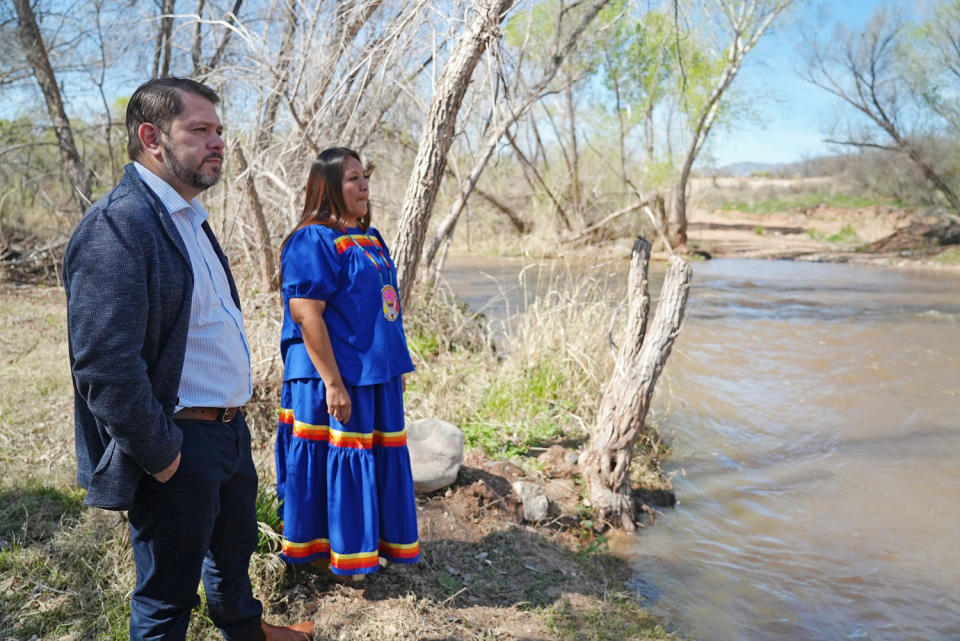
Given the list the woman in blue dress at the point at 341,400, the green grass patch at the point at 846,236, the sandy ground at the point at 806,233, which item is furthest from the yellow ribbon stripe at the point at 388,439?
the green grass patch at the point at 846,236

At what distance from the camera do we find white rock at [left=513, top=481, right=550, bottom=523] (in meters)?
3.87

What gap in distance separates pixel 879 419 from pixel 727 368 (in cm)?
197

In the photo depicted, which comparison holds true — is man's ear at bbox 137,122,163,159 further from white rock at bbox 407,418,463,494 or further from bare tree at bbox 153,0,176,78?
bare tree at bbox 153,0,176,78

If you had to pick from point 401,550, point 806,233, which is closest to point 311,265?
point 401,550

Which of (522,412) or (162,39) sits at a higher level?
(162,39)

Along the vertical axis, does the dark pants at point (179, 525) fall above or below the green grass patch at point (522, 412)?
above

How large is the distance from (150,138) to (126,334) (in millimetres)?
549

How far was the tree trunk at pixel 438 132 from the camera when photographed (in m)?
4.02

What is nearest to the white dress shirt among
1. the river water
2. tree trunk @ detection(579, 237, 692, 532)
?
the river water

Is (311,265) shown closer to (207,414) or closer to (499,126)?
(207,414)

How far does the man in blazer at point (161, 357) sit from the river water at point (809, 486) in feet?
7.45

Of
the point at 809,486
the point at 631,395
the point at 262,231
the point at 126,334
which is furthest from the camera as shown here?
the point at 262,231

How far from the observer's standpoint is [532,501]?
3.90 meters

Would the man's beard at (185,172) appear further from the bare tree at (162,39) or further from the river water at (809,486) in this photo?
the bare tree at (162,39)
